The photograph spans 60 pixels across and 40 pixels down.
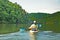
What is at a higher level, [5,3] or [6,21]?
[5,3]

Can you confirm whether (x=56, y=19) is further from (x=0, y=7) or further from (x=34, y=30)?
(x=34, y=30)

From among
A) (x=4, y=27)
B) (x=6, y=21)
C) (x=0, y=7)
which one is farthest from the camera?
(x=0, y=7)

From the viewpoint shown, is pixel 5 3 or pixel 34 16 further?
pixel 5 3

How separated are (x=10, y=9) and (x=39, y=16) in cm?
707

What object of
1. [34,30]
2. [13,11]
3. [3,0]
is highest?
[3,0]

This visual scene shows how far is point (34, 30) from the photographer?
4.78 metres

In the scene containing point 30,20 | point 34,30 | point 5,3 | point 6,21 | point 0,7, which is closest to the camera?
point 34,30

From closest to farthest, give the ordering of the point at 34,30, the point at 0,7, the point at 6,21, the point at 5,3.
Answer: the point at 34,30 < the point at 6,21 < the point at 0,7 < the point at 5,3

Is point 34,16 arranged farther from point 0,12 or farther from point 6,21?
point 0,12

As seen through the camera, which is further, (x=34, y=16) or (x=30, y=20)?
(x=30, y=20)

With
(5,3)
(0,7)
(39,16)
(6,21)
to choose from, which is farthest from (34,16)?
(5,3)

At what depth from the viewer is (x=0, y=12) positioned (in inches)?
631

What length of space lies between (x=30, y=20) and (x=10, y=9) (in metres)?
7.63

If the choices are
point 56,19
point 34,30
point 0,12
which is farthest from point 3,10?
point 34,30
